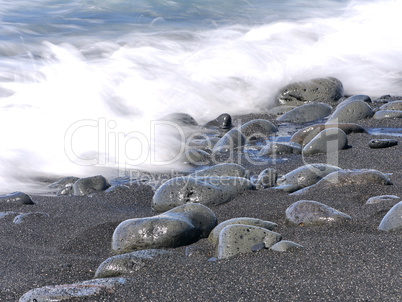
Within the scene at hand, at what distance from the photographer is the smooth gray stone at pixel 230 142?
5184mm

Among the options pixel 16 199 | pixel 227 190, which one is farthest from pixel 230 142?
pixel 16 199

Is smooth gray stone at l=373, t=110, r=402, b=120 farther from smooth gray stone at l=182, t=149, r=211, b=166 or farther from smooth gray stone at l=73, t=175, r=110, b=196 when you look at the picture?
smooth gray stone at l=73, t=175, r=110, b=196

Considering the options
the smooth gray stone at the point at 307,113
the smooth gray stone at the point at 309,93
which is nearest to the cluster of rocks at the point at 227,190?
the smooth gray stone at the point at 307,113

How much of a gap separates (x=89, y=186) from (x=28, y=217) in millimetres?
760

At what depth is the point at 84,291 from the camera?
7.54 ft

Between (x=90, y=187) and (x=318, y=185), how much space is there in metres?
1.65

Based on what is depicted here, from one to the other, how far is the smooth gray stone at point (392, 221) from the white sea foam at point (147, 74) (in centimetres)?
238

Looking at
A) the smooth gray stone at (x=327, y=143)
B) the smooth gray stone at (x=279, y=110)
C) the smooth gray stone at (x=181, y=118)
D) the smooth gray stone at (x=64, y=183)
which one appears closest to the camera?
the smooth gray stone at (x=64, y=183)

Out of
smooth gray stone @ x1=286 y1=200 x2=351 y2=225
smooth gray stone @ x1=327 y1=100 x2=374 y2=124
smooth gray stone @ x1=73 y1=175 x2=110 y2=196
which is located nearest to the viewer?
smooth gray stone @ x1=286 y1=200 x2=351 y2=225

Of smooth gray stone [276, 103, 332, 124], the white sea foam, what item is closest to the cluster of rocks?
smooth gray stone [276, 103, 332, 124]

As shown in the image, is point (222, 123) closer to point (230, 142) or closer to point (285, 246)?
point (230, 142)

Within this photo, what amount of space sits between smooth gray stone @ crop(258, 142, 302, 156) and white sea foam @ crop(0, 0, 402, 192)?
0.88 metres

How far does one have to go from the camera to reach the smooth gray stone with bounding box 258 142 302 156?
194 inches

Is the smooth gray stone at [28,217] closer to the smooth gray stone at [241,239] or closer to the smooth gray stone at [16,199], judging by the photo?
the smooth gray stone at [16,199]
